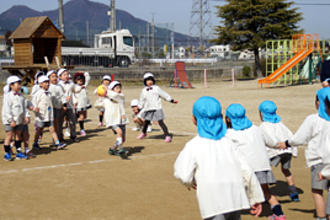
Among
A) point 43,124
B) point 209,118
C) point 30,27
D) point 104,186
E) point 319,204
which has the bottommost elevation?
point 104,186

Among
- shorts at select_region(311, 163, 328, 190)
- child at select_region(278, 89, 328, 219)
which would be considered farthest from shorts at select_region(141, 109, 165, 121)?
shorts at select_region(311, 163, 328, 190)

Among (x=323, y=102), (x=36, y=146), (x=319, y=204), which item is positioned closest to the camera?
(x=323, y=102)

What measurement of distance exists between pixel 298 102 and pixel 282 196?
13147mm

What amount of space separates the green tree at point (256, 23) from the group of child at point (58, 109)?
108ft

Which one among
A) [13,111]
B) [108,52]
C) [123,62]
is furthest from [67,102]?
[123,62]

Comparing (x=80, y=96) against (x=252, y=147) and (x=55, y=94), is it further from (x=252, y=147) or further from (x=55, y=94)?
(x=252, y=147)

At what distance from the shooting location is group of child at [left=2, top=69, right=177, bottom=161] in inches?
344

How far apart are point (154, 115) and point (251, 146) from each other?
19.0 feet

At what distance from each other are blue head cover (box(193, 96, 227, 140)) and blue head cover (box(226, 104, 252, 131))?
1.29m

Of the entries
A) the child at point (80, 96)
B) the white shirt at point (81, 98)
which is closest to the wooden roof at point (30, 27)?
the child at point (80, 96)

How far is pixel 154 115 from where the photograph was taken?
35.3ft

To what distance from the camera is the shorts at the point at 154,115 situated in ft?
35.1

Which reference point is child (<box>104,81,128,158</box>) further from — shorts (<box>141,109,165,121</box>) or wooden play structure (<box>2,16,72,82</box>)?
wooden play structure (<box>2,16,72,82</box>)

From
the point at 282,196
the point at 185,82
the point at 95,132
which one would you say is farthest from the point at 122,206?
the point at 185,82
